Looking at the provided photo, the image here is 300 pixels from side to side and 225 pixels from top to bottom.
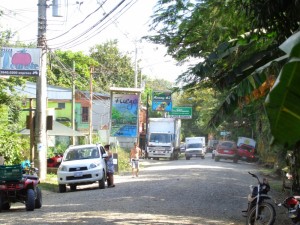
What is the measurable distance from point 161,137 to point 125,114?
1389 cm

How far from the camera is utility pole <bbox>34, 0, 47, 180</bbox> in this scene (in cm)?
2142

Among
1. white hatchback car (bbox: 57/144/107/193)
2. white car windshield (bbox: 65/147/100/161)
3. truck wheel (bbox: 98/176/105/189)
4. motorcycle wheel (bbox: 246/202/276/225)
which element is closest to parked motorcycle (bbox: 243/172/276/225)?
motorcycle wheel (bbox: 246/202/276/225)

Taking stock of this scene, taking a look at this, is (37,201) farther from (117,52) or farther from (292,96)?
(117,52)

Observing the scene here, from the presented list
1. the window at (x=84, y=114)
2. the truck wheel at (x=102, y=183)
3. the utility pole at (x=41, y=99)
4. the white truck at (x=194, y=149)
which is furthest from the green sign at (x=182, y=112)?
the truck wheel at (x=102, y=183)

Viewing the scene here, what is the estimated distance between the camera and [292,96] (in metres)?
1.92

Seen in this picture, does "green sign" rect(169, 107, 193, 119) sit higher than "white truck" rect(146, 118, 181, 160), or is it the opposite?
"green sign" rect(169, 107, 193, 119)

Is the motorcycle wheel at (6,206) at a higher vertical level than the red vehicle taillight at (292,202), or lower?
lower

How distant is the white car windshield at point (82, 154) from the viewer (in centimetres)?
2128

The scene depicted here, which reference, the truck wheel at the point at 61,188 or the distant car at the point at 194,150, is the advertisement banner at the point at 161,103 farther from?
the truck wheel at the point at 61,188

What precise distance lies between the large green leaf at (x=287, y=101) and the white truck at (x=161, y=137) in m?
46.9

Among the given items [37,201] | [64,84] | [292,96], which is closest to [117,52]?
[64,84]

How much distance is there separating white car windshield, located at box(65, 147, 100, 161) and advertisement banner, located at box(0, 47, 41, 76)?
3.40 m

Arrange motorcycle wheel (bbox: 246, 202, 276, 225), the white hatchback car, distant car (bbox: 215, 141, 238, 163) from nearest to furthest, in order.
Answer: motorcycle wheel (bbox: 246, 202, 276, 225), the white hatchback car, distant car (bbox: 215, 141, 238, 163)

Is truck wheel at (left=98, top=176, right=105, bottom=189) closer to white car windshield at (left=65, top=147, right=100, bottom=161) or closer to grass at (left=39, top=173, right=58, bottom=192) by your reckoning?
white car windshield at (left=65, top=147, right=100, bottom=161)
